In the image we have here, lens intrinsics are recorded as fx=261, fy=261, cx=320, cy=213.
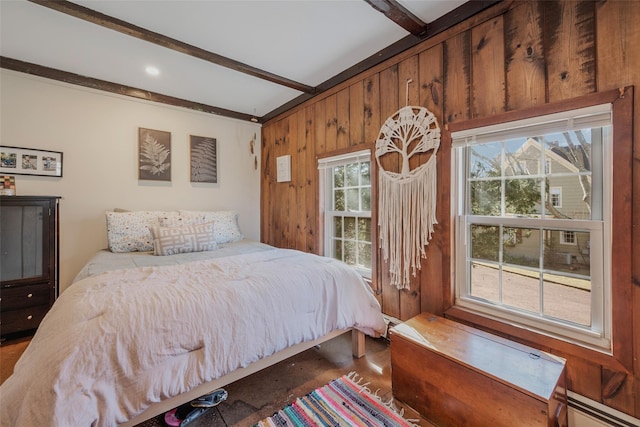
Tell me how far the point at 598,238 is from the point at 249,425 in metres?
2.09

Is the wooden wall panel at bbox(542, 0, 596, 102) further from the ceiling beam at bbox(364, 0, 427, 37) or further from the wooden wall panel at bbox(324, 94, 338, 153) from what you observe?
the wooden wall panel at bbox(324, 94, 338, 153)

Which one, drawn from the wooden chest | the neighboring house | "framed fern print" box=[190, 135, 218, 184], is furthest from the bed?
"framed fern print" box=[190, 135, 218, 184]

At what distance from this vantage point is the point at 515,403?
1114 millimetres

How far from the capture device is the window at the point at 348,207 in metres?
2.56

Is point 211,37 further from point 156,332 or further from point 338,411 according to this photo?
point 338,411

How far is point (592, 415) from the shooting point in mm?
1301

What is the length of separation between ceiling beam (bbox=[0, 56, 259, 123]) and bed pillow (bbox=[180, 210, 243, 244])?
4.41ft

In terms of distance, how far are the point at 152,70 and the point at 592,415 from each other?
402 centimetres

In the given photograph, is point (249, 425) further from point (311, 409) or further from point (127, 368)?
point (127, 368)

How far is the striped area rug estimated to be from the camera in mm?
1426

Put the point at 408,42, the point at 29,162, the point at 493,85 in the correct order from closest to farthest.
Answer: the point at 493,85
the point at 408,42
the point at 29,162

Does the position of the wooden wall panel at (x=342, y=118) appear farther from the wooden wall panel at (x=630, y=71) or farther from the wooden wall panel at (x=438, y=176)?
the wooden wall panel at (x=630, y=71)

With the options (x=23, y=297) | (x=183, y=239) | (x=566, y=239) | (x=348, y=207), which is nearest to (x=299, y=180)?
(x=348, y=207)

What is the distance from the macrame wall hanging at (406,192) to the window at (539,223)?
184 mm
